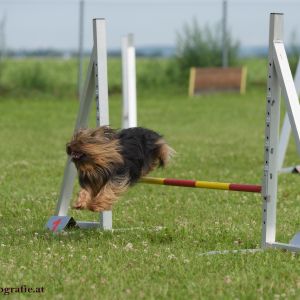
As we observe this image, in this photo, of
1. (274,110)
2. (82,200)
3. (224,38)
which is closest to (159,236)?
(82,200)

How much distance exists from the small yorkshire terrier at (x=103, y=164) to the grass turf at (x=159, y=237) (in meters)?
0.31

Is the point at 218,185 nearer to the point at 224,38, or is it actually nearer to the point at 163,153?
the point at 163,153

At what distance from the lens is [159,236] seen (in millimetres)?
6754

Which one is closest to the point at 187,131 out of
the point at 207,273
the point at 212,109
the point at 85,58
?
the point at 212,109

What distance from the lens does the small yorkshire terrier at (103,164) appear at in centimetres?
655

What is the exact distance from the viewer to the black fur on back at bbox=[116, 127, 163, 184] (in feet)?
22.3

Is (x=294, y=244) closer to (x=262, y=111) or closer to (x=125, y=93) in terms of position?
(x=125, y=93)

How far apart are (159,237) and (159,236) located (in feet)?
0.08

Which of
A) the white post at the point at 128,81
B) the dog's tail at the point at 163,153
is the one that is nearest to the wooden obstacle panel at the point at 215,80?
the white post at the point at 128,81

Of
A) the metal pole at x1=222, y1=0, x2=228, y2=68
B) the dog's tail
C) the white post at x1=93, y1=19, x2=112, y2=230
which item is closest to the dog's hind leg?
the white post at x1=93, y1=19, x2=112, y2=230

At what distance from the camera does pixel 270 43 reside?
6090 mm

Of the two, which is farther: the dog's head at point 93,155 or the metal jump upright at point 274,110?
the dog's head at point 93,155

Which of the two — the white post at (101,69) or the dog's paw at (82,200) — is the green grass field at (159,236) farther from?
the white post at (101,69)

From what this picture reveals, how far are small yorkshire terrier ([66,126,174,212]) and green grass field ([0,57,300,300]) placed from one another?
313 mm
